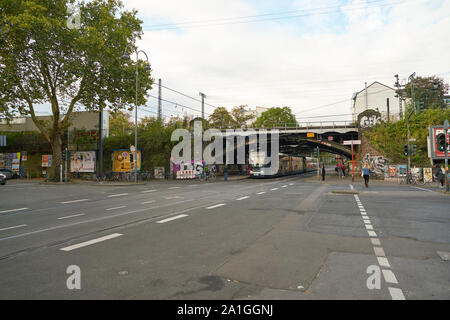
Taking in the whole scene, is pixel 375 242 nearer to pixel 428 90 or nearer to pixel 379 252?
pixel 379 252

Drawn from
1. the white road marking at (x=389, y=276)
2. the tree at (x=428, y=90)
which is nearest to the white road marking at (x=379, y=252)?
the white road marking at (x=389, y=276)

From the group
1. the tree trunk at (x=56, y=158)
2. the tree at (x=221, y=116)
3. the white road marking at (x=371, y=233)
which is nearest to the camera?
the white road marking at (x=371, y=233)

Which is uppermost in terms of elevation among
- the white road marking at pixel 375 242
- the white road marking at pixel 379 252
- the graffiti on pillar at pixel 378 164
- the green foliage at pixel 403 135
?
the green foliage at pixel 403 135

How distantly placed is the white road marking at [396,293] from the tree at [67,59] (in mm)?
25877

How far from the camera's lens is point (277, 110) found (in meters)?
76.7

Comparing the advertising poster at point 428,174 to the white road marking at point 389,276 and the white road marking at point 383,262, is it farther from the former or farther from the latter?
the white road marking at point 389,276

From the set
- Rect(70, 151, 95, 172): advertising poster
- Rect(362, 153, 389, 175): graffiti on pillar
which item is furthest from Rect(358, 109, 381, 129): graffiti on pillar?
Rect(70, 151, 95, 172): advertising poster

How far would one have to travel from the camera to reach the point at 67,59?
Result: 84.6 feet

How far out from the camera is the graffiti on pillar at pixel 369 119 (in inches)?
1583

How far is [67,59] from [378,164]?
3575 cm
